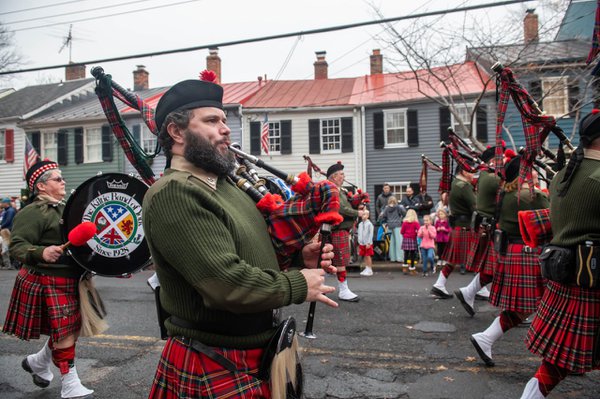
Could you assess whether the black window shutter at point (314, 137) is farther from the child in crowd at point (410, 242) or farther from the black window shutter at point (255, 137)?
the child in crowd at point (410, 242)

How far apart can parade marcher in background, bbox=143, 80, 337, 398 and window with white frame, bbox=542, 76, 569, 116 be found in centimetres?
1325

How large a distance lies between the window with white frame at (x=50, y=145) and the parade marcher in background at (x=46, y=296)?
69.5ft

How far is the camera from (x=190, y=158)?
1989 mm

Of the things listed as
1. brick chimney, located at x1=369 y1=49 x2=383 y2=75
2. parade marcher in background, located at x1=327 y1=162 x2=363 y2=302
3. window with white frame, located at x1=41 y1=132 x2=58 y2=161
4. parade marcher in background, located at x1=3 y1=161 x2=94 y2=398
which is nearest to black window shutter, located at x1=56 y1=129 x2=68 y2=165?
window with white frame, located at x1=41 y1=132 x2=58 y2=161

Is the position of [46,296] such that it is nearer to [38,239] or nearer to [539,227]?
[38,239]

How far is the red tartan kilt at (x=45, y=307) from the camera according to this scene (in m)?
3.87

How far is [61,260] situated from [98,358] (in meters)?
1.37

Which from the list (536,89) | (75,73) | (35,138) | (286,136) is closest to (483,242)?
(536,89)

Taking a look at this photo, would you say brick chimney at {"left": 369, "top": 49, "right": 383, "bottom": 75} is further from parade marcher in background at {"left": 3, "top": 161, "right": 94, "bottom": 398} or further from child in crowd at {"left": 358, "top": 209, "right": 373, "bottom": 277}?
parade marcher in background at {"left": 3, "top": 161, "right": 94, "bottom": 398}

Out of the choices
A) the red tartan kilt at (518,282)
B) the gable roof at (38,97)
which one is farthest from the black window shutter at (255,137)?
the red tartan kilt at (518,282)

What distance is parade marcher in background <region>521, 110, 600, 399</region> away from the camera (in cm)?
296

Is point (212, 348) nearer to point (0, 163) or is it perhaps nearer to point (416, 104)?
point (416, 104)

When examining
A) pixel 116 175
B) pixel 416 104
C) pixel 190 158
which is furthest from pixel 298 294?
pixel 416 104

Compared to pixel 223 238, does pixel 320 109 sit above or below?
above
